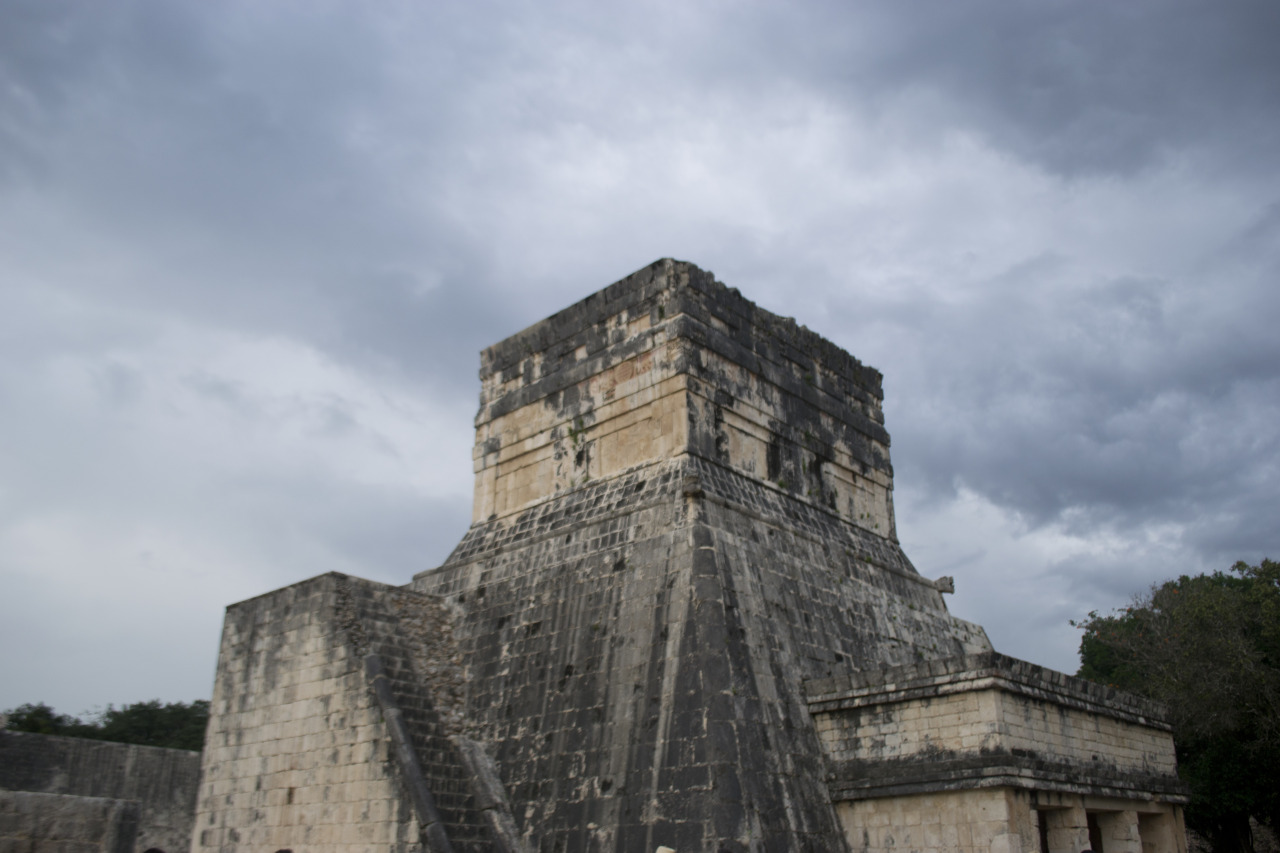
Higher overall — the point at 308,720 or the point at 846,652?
the point at 846,652

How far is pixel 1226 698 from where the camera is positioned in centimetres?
1886

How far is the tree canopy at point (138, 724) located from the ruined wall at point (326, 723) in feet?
51.1

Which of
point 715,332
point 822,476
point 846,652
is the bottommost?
point 846,652

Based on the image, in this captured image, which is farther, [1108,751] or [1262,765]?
[1262,765]

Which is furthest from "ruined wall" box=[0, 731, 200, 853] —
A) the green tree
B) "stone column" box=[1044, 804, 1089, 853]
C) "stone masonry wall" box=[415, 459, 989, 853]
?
the green tree

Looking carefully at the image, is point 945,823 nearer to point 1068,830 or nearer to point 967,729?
point 967,729

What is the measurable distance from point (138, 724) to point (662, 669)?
927 inches

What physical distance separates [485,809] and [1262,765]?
16413 millimetres

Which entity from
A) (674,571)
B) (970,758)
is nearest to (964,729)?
(970,758)

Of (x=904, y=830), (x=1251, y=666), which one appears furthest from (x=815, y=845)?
(x=1251, y=666)

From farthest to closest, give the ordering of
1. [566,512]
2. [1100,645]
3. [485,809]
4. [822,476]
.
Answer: [1100,645]
[822,476]
[566,512]
[485,809]

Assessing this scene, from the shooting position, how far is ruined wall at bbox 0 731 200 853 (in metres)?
14.2

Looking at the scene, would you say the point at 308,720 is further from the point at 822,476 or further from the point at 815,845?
the point at 822,476

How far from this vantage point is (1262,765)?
747 inches
